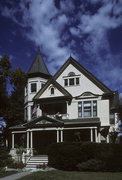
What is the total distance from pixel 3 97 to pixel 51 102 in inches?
252

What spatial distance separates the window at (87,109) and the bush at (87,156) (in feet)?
29.1

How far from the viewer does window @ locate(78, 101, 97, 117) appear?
2886cm

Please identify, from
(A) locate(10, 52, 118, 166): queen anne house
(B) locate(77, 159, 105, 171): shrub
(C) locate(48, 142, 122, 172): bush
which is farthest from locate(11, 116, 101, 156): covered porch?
(B) locate(77, 159, 105, 171): shrub

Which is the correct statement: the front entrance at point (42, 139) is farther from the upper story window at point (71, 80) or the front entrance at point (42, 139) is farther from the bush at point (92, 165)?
the bush at point (92, 165)

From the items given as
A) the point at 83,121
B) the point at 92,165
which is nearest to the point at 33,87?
the point at 83,121

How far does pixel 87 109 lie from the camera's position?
29234 mm

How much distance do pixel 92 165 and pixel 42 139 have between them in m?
12.8

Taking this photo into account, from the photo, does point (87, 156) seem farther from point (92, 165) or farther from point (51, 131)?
point (51, 131)

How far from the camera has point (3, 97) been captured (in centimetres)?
3108

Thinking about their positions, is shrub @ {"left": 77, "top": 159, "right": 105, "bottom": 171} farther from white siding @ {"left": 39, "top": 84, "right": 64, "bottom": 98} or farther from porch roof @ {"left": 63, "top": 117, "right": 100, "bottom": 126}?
white siding @ {"left": 39, "top": 84, "right": 64, "bottom": 98}

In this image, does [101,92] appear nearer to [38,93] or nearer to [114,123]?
[114,123]

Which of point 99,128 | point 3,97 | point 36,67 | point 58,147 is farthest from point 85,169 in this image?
point 36,67

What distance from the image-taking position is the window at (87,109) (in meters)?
28.9

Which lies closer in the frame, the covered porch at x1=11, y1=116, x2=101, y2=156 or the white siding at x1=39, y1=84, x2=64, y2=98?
the covered porch at x1=11, y1=116, x2=101, y2=156
